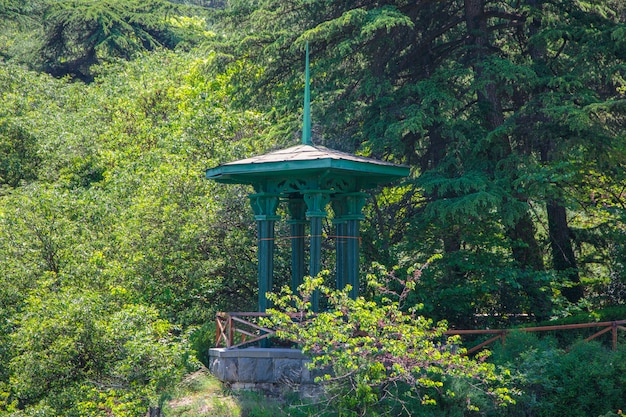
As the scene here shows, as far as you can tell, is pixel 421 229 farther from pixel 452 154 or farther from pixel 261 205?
pixel 261 205

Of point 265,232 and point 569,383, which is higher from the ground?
point 265,232

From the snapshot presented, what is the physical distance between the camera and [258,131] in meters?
21.3

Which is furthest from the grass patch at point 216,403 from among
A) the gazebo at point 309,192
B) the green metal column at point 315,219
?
the green metal column at point 315,219

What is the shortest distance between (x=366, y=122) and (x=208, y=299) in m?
5.00

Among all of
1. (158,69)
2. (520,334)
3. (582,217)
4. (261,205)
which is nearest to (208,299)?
(261,205)

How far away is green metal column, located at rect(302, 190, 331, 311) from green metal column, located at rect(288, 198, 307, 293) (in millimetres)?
1186

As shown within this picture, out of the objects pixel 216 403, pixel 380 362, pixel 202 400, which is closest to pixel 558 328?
pixel 380 362

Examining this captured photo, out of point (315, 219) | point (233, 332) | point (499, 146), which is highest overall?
point (499, 146)

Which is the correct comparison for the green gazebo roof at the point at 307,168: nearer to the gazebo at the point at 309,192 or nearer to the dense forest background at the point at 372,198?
the gazebo at the point at 309,192

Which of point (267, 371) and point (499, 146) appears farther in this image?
point (499, 146)

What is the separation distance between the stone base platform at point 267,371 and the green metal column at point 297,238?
1.81 metres

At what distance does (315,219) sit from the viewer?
1353cm

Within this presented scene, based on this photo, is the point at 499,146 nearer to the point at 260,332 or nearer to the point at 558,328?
the point at 558,328

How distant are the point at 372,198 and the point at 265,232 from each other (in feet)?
15.5
